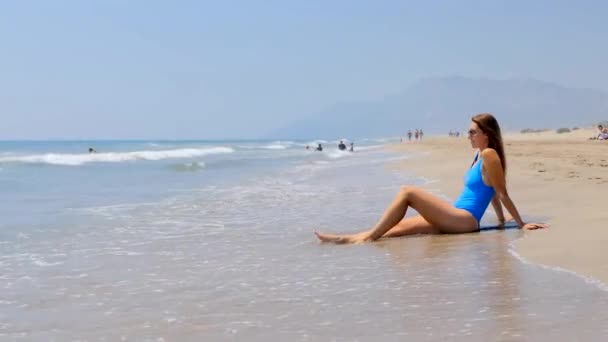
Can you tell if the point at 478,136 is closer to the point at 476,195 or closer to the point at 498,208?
the point at 476,195

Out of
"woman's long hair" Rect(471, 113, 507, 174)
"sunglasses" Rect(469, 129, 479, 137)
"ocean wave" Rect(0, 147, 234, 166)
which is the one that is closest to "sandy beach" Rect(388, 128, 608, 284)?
"woman's long hair" Rect(471, 113, 507, 174)

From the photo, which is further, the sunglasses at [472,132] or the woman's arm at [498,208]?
the woman's arm at [498,208]

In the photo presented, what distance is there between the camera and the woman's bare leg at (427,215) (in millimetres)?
6754

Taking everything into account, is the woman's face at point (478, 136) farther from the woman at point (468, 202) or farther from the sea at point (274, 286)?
the sea at point (274, 286)

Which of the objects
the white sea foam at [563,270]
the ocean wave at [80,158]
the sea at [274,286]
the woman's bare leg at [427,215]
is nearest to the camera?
the sea at [274,286]

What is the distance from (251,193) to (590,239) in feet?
27.8

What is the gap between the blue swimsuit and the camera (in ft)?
22.9

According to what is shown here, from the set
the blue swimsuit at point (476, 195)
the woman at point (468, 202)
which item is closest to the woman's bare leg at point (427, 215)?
the woman at point (468, 202)

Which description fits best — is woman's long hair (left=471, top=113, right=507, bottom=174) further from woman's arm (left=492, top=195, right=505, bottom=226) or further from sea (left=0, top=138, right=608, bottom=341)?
sea (left=0, top=138, right=608, bottom=341)

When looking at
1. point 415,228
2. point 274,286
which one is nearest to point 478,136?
point 415,228

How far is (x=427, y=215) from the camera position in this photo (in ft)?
22.5

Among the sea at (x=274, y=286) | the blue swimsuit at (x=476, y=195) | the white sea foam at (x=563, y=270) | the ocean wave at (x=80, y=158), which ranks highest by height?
the blue swimsuit at (x=476, y=195)

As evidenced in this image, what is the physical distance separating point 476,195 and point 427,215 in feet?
1.84

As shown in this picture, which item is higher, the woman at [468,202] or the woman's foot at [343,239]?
the woman at [468,202]
